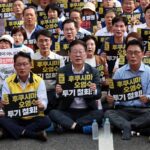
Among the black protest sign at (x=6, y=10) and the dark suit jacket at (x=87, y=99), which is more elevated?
the black protest sign at (x=6, y=10)

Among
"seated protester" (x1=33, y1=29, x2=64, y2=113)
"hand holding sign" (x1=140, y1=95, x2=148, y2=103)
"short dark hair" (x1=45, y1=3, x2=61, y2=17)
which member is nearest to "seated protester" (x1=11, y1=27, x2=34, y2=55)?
"seated protester" (x1=33, y1=29, x2=64, y2=113)

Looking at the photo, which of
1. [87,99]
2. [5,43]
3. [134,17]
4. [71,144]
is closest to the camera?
[71,144]

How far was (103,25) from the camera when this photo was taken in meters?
11.5

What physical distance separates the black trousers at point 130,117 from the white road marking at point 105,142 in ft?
0.75

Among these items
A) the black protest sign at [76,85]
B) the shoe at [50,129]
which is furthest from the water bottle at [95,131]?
the shoe at [50,129]

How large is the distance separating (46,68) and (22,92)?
0.99 meters

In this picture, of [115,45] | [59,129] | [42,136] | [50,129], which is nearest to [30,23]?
[115,45]

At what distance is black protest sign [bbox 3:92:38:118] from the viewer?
7453mm

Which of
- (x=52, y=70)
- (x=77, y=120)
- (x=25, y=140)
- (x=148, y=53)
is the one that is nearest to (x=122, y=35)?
(x=148, y=53)

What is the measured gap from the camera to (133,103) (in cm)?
780

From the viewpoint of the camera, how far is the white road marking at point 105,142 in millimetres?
7149

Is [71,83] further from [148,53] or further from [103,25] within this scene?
[103,25]

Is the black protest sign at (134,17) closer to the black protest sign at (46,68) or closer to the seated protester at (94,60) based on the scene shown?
the seated protester at (94,60)

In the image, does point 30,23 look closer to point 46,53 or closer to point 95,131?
point 46,53
